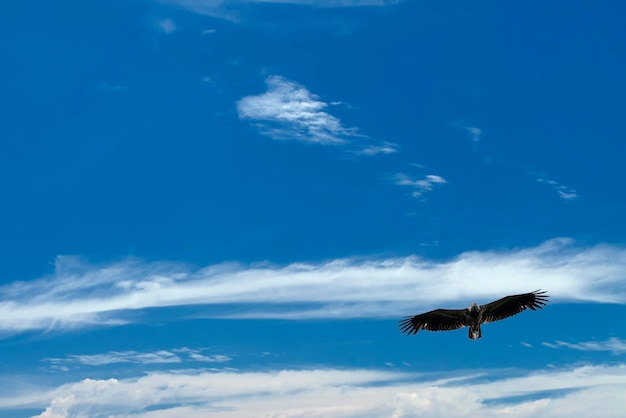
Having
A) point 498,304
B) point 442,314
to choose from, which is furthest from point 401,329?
point 498,304

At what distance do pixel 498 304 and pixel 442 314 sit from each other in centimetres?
540

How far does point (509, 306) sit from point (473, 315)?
140 inches

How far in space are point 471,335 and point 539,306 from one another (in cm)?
685

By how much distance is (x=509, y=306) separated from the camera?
8306cm

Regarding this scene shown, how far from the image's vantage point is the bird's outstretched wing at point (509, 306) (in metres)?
81.2

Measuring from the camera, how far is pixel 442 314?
84.2 m

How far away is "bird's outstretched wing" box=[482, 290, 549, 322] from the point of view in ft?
267

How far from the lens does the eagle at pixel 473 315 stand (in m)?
82.1

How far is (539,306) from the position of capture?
267 feet

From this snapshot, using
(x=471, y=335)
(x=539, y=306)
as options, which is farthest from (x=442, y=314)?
(x=539, y=306)

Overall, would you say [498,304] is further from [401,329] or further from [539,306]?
[401,329]

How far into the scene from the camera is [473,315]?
8431cm

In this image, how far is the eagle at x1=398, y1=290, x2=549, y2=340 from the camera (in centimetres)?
8212

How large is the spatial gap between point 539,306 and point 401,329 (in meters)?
13.1
